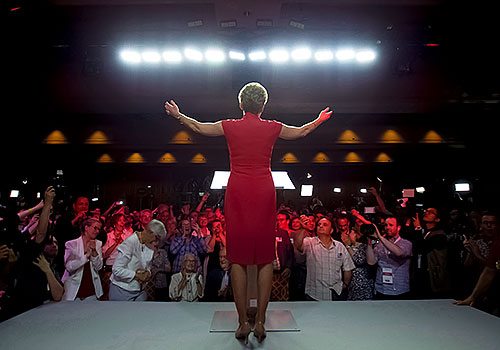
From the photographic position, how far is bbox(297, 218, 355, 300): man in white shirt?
4.12m

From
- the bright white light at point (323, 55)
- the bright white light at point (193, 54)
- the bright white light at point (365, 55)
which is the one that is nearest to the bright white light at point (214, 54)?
the bright white light at point (193, 54)

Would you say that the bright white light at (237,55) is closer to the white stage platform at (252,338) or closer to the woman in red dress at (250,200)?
the woman in red dress at (250,200)

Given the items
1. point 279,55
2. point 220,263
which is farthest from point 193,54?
point 220,263

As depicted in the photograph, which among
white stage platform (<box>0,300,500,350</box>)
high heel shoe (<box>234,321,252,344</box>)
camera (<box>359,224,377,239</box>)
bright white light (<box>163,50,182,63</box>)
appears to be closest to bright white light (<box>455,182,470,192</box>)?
camera (<box>359,224,377,239</box>)

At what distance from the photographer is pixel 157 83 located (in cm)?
710

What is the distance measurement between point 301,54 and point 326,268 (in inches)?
129

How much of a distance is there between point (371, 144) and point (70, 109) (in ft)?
23.8

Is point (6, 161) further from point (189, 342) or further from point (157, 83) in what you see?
point (189, 342)

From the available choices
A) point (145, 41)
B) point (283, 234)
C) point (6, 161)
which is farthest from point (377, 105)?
point (6, 161)

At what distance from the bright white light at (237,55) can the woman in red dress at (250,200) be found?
A: 117 inches

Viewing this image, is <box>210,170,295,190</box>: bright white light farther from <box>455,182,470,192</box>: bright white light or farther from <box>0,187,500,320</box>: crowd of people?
<box>455,182,470,192</box>: bright white light

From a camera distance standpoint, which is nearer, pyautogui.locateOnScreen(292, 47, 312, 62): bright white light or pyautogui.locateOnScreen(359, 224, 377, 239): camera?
pyautogui.locateOnScreen(359, 224, 377, 239): camera

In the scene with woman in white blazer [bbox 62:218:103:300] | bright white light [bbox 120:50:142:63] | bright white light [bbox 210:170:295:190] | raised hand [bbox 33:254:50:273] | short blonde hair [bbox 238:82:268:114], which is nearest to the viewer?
short blonde hair [bbox 238:82:268:114]

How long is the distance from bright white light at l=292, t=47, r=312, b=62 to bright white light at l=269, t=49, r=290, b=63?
109 millimetres
